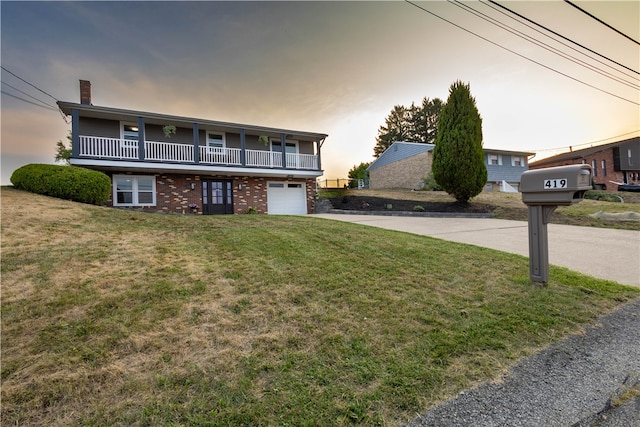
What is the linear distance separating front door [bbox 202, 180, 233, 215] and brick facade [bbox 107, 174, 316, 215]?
0.67ft

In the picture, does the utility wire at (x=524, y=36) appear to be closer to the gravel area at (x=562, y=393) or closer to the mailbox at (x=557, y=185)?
the mailbox at (x=557, y=185)

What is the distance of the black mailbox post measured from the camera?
10.8 feet

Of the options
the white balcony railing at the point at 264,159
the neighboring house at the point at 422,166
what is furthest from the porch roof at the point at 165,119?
the neighboring house at the point at 422,166

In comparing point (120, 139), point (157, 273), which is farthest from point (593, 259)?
point (120, 139)

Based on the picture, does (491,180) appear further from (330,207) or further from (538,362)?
(538,362)

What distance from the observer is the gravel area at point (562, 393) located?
1711 mm

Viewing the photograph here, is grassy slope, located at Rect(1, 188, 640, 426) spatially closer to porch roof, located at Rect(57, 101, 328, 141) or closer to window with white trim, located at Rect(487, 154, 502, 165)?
porch roof, located at Rect(57, 101, 328, 141)

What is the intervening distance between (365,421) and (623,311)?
3.69 m

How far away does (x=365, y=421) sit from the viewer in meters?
1.63

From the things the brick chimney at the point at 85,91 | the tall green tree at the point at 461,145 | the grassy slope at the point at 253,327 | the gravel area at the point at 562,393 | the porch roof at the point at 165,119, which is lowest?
the gravel area at the point at 562,393

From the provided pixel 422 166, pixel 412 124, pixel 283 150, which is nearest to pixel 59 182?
pixel 283 150

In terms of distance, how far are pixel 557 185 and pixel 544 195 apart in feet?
0.60

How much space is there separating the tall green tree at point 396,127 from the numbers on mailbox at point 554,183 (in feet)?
168

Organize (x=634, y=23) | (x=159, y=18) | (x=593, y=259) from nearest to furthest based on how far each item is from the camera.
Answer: (x=593, y=259) < (x=634, y=23) < (x=159, y=18)
